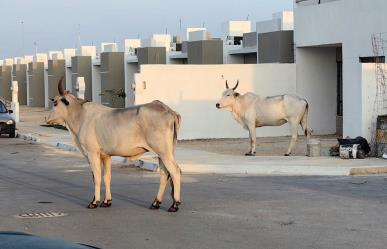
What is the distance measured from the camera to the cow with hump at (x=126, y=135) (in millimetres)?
11617

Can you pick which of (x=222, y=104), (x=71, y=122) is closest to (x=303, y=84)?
(x=222, y=104)

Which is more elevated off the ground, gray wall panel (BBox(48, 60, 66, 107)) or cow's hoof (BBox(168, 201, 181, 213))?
gray wall panel (BBox(48, 60, 66, 107))

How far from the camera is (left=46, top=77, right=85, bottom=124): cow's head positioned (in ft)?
40.9

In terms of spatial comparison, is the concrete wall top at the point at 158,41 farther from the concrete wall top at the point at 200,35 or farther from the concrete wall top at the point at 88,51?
the concrete wall top at the point at 88,51

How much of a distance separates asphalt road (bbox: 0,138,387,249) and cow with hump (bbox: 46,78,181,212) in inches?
23.4

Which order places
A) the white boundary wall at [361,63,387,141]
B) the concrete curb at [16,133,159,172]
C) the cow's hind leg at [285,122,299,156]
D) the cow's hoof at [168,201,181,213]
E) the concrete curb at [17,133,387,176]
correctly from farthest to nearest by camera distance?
the cow's hind leg at [285,122,299,156] → the white boundary wall at [361,63,387,141] → the concrete curb at [16,133,159,172] → the concrete curb at [17,133,387,176] → the cow's hoof at [168,201,181,213]

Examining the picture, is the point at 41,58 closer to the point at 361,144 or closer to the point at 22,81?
the point at 22,81

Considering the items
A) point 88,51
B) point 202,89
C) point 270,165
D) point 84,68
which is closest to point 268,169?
point 270,165

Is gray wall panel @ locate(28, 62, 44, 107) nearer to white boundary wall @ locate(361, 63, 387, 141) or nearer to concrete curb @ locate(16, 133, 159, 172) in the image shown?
concrete curb @ locate(16, 133, 159, 172)

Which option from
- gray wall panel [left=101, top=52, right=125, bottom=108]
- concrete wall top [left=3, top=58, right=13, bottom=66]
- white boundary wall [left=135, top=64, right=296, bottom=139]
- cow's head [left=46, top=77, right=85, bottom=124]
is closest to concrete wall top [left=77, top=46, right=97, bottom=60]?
gray wall panel [left=101, top=52, right=125, bottom=108]

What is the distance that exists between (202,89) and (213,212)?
51.3 feet

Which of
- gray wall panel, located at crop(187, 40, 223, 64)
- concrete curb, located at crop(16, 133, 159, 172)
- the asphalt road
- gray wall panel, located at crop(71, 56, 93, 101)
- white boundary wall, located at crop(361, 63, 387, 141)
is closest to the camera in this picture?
the asphalt road

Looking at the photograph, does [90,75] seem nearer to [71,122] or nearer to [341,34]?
[341,34]

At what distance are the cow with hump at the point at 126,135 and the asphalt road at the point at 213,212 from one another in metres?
0.59
